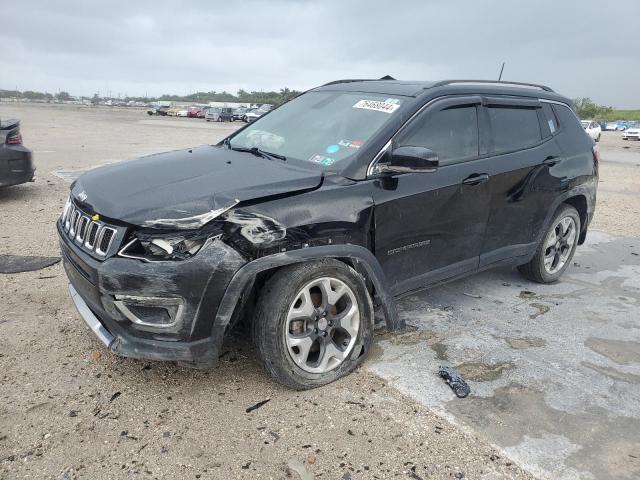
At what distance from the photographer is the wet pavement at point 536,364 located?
8.91ft

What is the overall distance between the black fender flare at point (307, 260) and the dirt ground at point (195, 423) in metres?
0.48

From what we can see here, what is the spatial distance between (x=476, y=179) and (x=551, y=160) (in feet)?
3.78

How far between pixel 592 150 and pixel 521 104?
47.1 inches

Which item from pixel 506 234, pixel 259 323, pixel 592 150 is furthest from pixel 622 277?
pixel 259 323

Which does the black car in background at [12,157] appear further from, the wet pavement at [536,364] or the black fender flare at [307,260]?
the black fender flare at [307,260]

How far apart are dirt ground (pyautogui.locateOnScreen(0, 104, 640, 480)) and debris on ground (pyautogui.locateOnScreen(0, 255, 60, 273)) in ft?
4.07

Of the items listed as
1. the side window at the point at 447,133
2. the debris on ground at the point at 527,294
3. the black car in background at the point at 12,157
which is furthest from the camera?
the black car in background at the point at 12,157

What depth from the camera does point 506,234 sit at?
434cm

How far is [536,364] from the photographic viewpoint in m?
3.55

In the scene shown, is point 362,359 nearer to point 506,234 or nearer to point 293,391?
point 293,391

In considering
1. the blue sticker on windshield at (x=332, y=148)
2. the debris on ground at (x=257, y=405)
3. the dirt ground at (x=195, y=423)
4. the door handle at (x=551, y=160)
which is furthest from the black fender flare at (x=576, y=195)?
the debris on ground at (x=257, y=405)

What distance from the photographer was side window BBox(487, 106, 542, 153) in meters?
4.16

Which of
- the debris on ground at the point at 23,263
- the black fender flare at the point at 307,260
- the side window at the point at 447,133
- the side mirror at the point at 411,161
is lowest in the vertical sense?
the debris on ground at the point at 23,263

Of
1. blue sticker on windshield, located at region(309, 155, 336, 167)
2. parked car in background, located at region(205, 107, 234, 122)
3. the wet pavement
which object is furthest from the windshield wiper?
parked car in background, located at region(205, 107, 234, 122)
